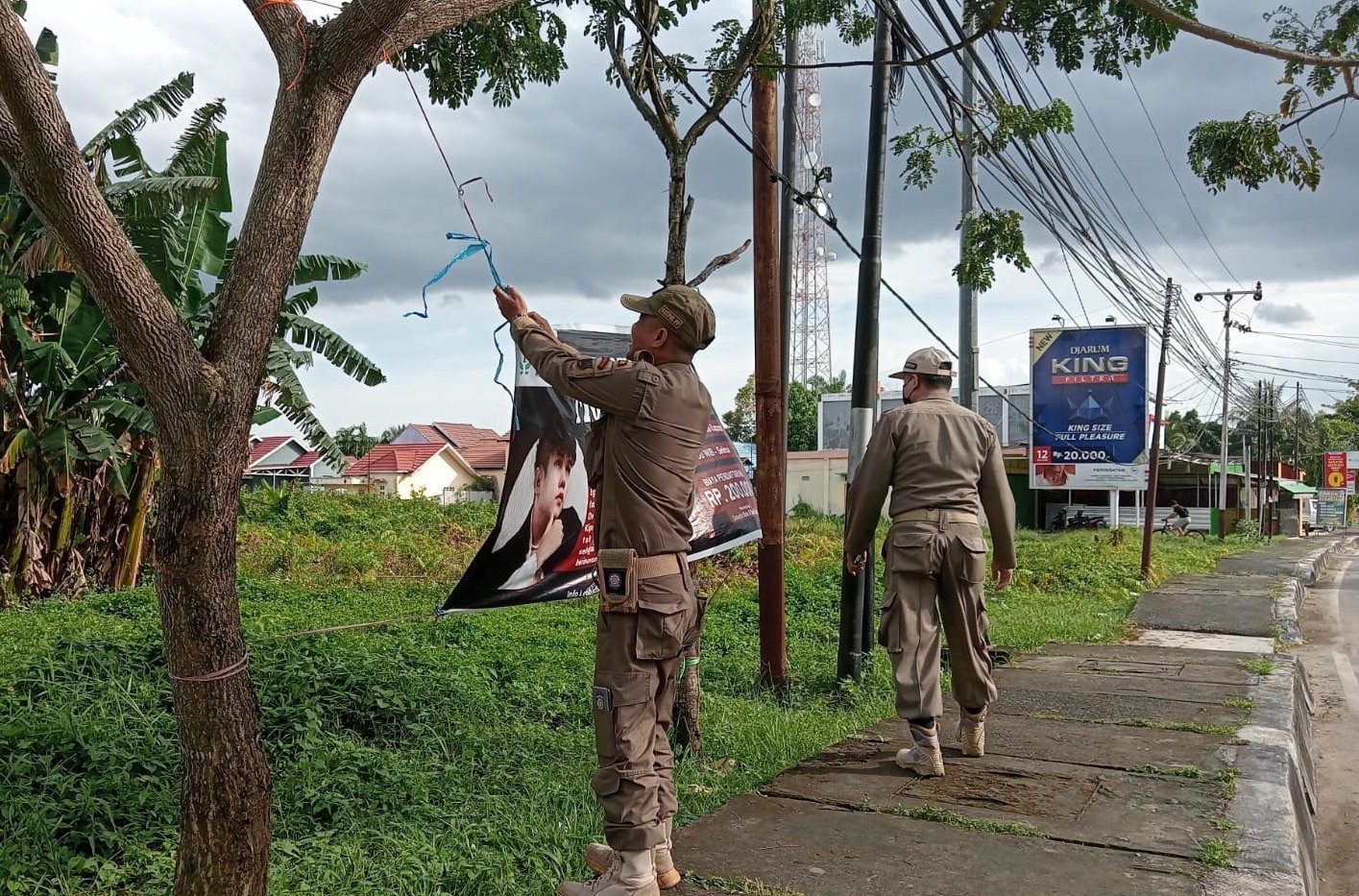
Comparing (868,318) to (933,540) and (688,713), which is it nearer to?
(933,540)

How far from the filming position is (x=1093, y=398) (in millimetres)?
23031

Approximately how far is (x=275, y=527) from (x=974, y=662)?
1233cm

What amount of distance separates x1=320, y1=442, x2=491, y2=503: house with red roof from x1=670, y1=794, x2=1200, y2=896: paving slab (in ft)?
120

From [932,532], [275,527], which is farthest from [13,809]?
[275,527]

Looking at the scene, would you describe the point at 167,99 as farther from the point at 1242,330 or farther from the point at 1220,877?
the point at 1242,330

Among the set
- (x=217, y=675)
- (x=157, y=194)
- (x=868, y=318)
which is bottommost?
(x=217, y=675)

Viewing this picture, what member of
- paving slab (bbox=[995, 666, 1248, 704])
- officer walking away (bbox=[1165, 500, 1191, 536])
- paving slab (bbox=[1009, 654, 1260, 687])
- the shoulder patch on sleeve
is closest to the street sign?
officer walking away (bbox=[1165, 500, 1191, 536])

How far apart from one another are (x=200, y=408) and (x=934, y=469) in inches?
129

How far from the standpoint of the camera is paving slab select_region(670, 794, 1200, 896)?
11.6ft

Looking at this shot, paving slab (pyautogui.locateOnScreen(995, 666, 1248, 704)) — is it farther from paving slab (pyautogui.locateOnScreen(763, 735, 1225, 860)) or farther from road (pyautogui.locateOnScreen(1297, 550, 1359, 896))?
paving slab (pyautogui.locateOnScreen(763, 735, 1225, 860))

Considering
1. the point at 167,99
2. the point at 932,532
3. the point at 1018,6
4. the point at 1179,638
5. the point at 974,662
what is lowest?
the point at 1179,638

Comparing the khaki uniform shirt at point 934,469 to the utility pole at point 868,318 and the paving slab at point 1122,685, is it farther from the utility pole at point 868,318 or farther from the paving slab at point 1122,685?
the paving slab at point 1122,685

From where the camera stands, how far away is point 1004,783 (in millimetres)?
4723

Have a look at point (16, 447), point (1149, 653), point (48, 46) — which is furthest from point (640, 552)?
point (48, 46)
